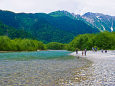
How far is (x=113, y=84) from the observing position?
48.3ft

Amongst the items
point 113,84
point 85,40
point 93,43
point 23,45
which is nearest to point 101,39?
point 93,43

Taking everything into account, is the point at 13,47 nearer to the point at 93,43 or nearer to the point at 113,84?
the point at 93,43

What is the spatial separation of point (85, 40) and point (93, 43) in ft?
63.5

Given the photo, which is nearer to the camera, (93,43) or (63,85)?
(63,85)

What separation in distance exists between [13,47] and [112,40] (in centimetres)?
10261

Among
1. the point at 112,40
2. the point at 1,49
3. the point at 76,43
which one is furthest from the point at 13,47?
the point at 112,40

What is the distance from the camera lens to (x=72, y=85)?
1498 centimetres

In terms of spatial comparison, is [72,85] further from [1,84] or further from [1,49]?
[1,49]

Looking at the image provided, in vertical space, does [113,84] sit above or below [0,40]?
below

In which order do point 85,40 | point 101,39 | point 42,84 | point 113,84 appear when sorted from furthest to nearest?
point 85,40 < point 101,39 < point 42,84 < point 113,84

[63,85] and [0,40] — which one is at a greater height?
[0,40]

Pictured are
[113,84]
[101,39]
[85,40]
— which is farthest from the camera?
[85,40]

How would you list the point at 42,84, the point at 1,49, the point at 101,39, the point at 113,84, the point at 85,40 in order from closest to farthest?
1. the point at 113,84
2. the point at 42,84
3. the point at 1,49
4. the point at 101,39
5. the point at 85,40

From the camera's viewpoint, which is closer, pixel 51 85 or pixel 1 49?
pixel 51 85
